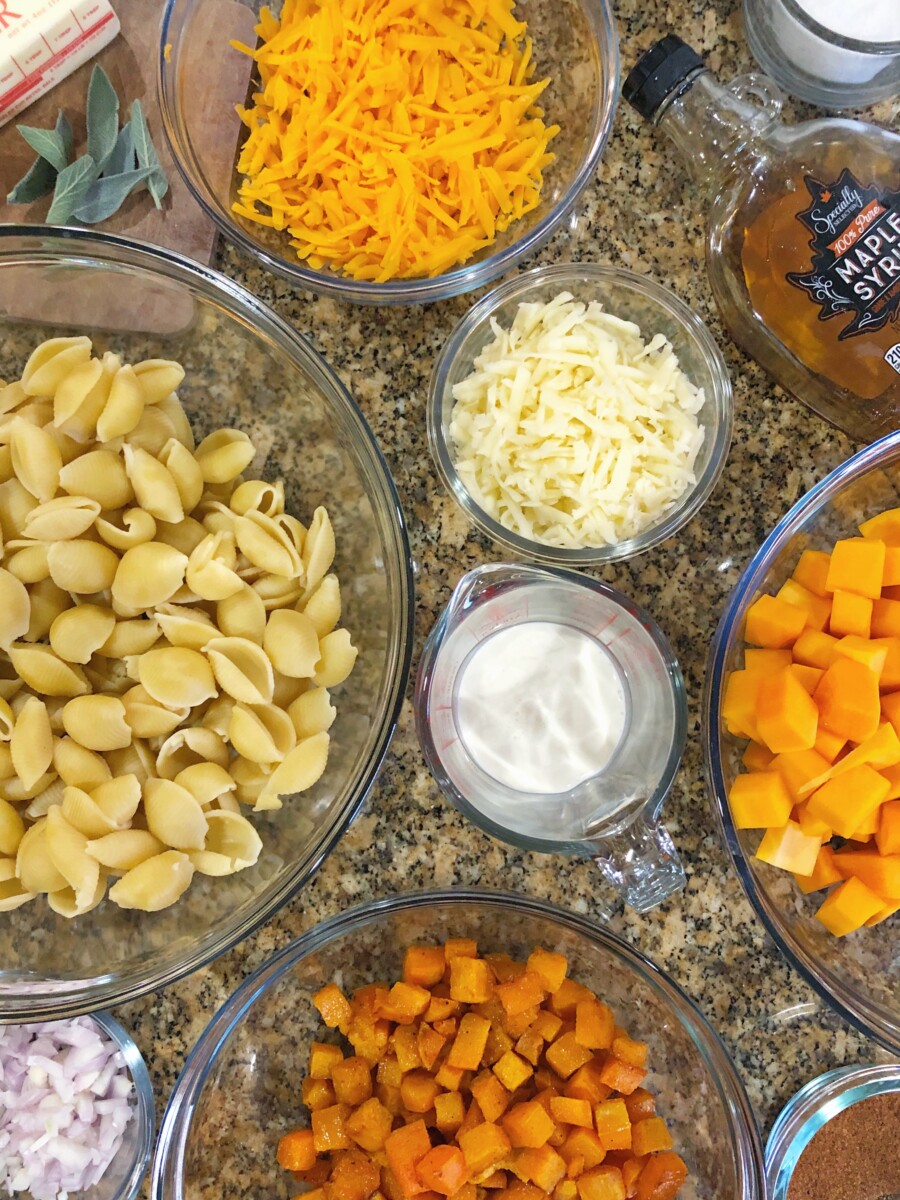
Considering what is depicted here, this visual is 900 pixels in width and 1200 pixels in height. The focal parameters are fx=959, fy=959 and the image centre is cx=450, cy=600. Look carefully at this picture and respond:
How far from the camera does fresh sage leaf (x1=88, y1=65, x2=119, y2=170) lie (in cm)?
125

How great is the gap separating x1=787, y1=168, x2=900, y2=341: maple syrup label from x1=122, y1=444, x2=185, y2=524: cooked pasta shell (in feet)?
2.73

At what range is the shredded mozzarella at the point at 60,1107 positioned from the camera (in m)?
1.32

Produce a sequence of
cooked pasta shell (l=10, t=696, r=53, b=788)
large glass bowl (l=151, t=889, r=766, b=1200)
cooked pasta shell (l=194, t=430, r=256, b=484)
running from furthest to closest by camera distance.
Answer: large glass bowl (l=151, t=889, r=766, b=1200), cooked pasta shell (l=194, t=430, r=256, b=484), cooked pasta shell (l=10, t=696, r=53, b=788)

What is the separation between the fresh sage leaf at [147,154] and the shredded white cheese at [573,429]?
1.54 ft

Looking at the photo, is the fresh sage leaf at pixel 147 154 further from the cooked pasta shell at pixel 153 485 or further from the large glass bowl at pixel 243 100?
the cooked pasta shell at pixel 153 485

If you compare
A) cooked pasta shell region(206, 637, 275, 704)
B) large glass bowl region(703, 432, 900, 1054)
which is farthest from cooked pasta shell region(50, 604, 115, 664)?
large glass bowl region(703, 432, 900, 1054)

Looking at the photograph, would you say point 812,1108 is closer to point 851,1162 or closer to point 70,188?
point 851,1162

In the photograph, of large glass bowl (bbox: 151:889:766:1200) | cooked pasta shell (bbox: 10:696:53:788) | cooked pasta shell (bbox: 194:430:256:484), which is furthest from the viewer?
large glass bowl (bbox: 151:889:766:1200)

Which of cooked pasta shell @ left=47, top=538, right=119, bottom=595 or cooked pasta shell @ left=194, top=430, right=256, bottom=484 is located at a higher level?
cooked pasta shell @ left=194, top=430, right=256, bottom=484

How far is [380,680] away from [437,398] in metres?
0.38

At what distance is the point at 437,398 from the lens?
1281 mm

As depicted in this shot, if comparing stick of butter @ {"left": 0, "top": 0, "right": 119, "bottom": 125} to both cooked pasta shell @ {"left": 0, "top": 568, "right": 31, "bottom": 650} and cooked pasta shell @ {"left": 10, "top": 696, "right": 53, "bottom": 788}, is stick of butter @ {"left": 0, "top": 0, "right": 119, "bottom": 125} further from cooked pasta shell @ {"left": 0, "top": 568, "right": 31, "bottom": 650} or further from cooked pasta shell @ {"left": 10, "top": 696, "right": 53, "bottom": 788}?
cooked pasta shell @ {"left": 10, "top": 696, "right": 53, "bottom": 788}

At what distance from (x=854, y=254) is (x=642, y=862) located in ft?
2.68

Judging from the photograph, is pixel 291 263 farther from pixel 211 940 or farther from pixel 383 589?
pixel 211 940
